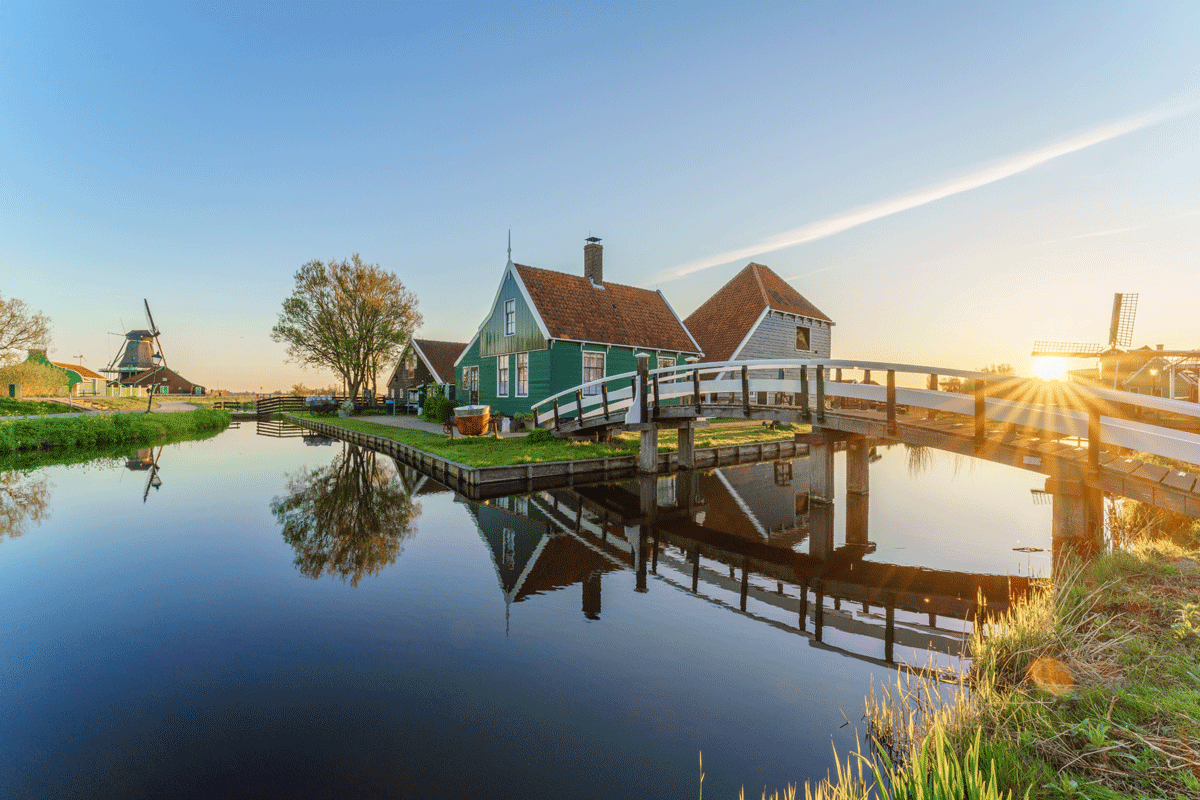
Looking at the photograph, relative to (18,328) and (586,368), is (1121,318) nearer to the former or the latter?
(586,368)

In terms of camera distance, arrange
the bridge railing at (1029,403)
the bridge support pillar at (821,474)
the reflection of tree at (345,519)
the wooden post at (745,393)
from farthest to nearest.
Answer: the wooden post at (745,393) < the bridge support pillar at (821,474) < the reflection of tree at (345,519) < the bridge railing at (1029,403)

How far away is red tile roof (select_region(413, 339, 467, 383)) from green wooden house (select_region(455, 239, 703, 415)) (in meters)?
12.1

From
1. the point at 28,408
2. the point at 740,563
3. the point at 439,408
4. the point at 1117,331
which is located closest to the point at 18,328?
the point at 28,408

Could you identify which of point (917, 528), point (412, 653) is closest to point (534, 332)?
point (917, 528)

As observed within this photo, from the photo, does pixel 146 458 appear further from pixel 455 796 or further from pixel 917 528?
pixel 917 528

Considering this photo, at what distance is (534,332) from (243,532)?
12.8m

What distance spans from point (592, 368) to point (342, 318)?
90.3 ft

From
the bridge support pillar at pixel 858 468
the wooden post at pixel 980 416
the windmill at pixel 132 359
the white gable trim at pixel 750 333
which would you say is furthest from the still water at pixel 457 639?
the windmill at pixel 132 359

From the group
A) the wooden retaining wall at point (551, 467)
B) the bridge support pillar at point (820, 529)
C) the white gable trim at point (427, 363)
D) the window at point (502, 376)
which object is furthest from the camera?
the white gable trim at point (427, 363)

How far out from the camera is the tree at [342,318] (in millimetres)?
39625

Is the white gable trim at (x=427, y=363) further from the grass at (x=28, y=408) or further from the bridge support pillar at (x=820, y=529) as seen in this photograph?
the bridge support pillar at (x=820, y=529)

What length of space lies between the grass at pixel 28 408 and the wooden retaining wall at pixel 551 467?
20.1 m

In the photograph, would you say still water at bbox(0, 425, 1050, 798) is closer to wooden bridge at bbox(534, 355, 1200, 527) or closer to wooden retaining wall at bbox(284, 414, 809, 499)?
wooden retaining wall at bbox(284, 414, 809, 499)

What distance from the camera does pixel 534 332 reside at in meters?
21.0
